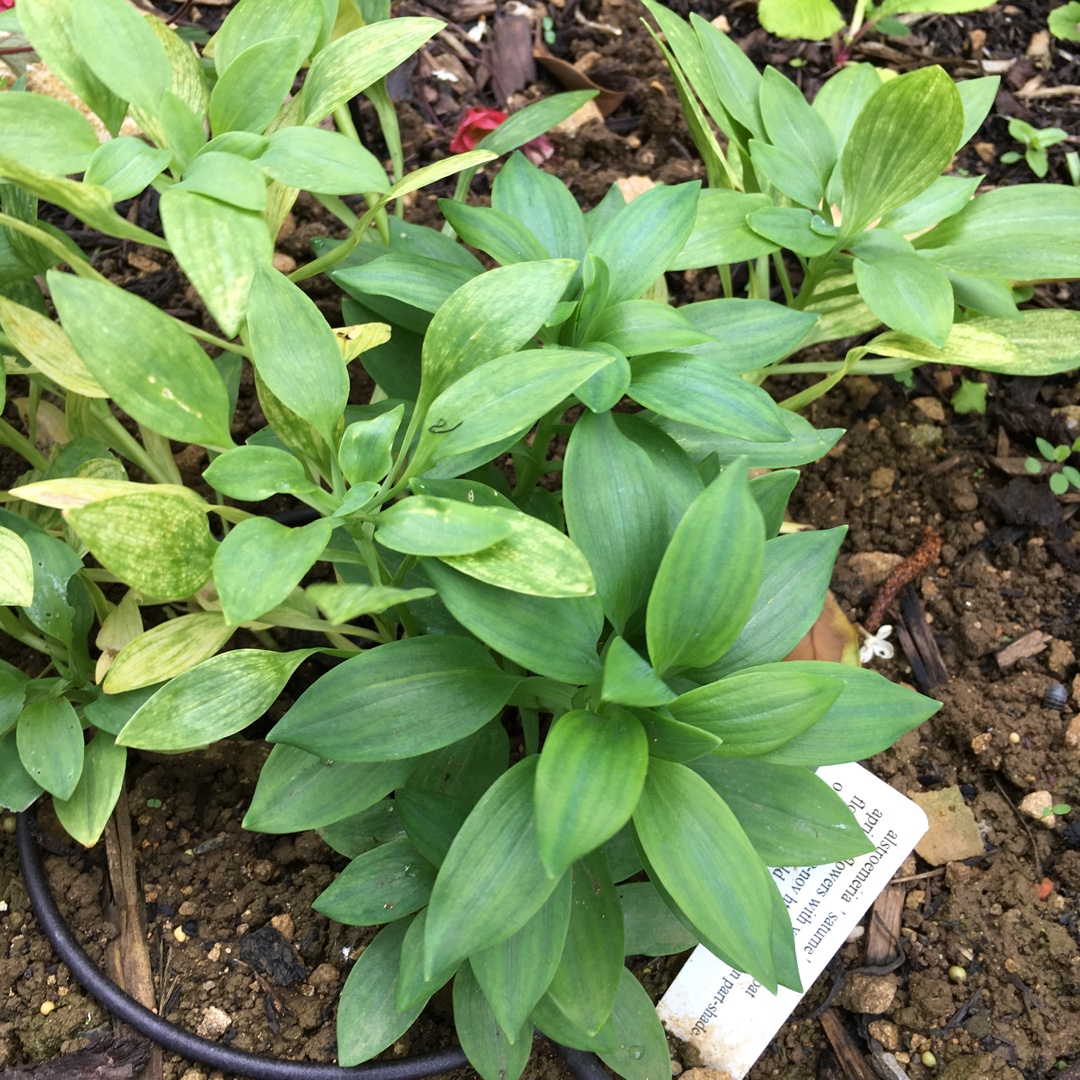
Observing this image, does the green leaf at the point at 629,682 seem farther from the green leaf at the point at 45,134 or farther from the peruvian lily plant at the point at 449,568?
the green leaf at the point at 45,134

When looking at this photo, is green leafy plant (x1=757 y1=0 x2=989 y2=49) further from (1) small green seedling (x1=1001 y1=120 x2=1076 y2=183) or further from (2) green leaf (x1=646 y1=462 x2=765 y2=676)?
(2) green leaf (x1=646 y1=462 x2=765 y2=676)

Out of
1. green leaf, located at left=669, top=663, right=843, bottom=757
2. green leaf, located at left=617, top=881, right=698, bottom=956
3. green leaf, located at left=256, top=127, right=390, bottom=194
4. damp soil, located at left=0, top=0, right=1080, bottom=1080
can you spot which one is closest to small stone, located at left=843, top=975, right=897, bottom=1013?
damp soil, located at left=0, top=0, right=1080, bottom=1080

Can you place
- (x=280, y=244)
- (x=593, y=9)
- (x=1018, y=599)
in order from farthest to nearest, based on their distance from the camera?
(x=593, y=9) → (x=280, y=244) → (x=1018, y=599)

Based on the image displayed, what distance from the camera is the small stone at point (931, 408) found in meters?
1.73

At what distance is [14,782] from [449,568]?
0.61 meters

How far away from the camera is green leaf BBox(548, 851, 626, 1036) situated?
2.94ft

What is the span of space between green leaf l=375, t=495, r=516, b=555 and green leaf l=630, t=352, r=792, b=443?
0.25m

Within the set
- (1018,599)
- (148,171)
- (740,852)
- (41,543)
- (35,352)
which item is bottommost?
(1018,599)

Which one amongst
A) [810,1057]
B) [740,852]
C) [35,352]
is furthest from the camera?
[810,1057]

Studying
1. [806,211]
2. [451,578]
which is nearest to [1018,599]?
[806,211]

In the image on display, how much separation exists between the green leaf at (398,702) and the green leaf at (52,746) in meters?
0.36

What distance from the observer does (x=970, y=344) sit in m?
1.28

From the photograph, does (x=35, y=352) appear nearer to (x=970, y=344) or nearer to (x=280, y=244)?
(x=280, y=244)

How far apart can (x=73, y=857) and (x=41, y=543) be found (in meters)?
0.49
